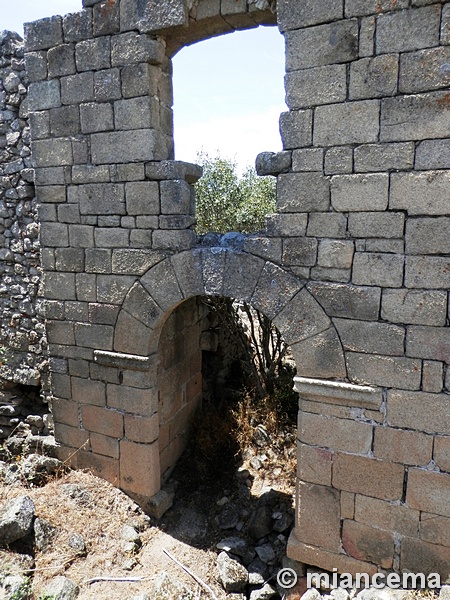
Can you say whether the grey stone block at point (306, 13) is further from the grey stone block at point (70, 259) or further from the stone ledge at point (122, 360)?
the stone ledge at point (122, 360)

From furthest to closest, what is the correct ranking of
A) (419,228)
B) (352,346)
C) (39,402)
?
(39,402) → (352,346) → (419,228)

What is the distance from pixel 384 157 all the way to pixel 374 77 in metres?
0.55

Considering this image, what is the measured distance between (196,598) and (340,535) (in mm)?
1315

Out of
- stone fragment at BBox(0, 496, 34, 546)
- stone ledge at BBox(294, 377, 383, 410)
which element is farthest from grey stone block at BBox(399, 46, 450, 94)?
stone fragment at BBox(0, 496, 34, 546)

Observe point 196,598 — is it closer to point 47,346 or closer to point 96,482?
point 96,482

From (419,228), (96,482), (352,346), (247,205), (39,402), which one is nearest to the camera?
(419,228)

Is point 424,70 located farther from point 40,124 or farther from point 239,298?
point 40,124

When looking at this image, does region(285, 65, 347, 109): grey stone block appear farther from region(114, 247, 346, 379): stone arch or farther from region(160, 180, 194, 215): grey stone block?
region(114, 247, 346, 379): stone arch

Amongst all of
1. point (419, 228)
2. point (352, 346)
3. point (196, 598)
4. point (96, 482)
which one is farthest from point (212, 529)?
point (419, 228)

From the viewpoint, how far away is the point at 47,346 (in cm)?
504

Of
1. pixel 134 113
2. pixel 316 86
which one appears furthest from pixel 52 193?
pixel 316 86

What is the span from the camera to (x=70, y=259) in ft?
14.7

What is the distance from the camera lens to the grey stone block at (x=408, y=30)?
297cm

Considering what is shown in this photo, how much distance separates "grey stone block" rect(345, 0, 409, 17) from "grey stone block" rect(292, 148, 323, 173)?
0.93 m
